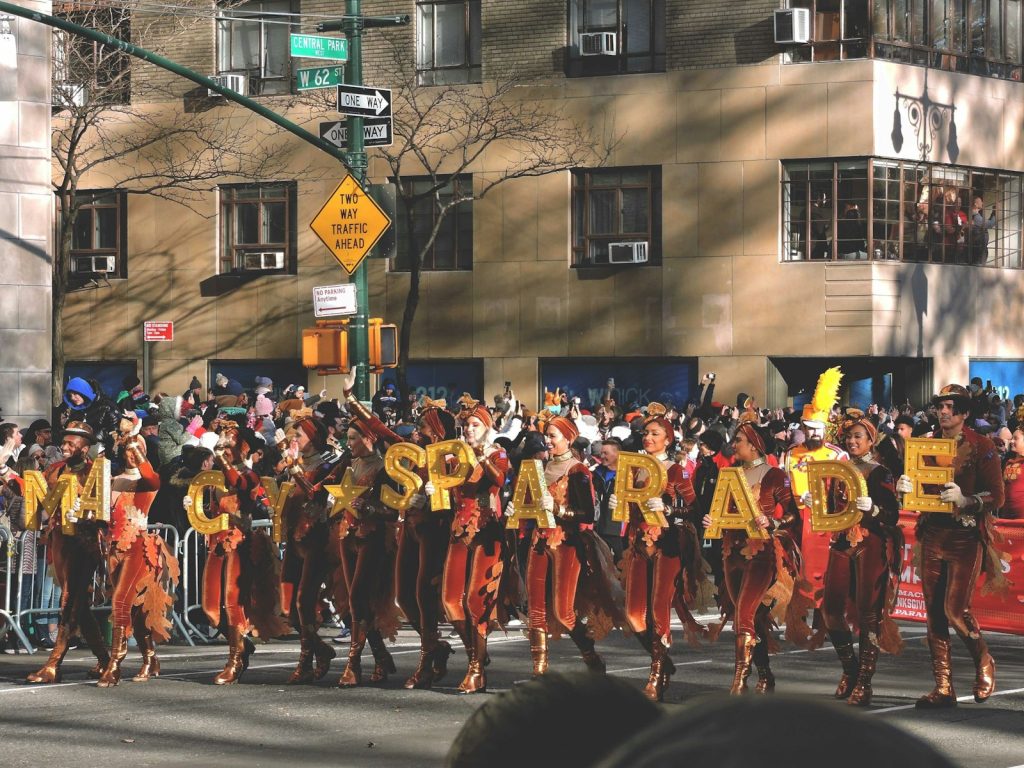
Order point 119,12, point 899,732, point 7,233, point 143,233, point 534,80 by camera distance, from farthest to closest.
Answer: point 143,233 → point 534,80 → point 119,12 → point 7,233 → point 899,732

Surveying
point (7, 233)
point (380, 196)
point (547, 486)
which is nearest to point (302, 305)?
point (7, 233)

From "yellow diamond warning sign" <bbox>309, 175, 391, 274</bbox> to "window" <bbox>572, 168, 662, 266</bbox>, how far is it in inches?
549

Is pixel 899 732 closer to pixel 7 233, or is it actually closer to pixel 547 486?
pixel 547 486

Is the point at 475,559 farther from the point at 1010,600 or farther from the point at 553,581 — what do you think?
the point at 1010,600

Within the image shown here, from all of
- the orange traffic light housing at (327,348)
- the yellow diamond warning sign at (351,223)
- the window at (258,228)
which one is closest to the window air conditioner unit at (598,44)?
the window at (258,228)

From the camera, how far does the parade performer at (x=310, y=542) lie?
12.2 meters

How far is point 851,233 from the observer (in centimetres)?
2967

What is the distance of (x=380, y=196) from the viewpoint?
684 inches

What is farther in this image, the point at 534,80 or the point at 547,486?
the point at 534,80

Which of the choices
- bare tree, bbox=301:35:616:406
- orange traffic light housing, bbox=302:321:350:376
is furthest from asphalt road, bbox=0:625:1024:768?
bare tree, bbox=301:35:616:406

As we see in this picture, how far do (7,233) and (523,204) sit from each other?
1183 centimetres

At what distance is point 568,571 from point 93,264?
2416 centimetres

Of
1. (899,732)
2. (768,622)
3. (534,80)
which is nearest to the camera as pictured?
(899,732)

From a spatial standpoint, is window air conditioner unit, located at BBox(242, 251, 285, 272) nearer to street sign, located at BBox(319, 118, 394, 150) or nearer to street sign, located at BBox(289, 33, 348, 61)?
street sign, located at BBox(319, 118, 394, 150)
